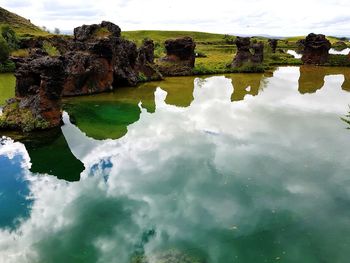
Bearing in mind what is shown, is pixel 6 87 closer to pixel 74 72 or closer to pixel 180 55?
pixel 74 72

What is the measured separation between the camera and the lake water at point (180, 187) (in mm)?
16109

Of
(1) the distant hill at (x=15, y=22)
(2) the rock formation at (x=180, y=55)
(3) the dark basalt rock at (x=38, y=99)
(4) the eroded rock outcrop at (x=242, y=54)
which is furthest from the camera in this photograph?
(1) the distant hill at (x=15, y=22)

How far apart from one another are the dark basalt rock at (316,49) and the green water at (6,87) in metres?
56.4

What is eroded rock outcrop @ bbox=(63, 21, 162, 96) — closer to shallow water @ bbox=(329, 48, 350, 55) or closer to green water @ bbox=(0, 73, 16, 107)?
green water @ bbox=(0, 73, 16, 107)

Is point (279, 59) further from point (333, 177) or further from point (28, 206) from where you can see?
point (28, 206)

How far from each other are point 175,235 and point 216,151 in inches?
415

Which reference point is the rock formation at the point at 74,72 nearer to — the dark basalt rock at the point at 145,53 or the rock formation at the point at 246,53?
the dark basalt rock at the point at 145,53

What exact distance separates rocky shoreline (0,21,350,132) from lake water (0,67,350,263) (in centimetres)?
253

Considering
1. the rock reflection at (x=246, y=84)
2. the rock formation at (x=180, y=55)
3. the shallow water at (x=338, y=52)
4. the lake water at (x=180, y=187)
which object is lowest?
the lake water at (x=180, y=187)

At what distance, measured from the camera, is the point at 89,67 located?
4388cm

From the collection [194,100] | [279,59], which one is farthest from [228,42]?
[194,100]

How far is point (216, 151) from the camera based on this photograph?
26.5 metres

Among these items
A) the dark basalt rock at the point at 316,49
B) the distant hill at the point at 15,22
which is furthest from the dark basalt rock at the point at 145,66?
the distant hill at the point at 15,22

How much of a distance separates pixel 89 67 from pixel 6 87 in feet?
38.5
